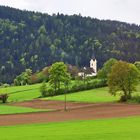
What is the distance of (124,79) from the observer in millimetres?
105188

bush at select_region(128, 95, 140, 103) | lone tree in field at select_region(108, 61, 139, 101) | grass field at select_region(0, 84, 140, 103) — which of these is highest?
lone tree in field at select_region(108, 61, 139, 101)

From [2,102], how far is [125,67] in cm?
3264

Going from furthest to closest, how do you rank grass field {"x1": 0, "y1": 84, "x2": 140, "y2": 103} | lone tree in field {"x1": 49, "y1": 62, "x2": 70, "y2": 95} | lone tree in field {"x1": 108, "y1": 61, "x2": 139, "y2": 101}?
lone tree in field {"x1": 49, "y1": 62, "x2": 70, "y2": 95} → grass field {"x1": 0, "y1": 84, "x2": 140, "y2": 103} → lone tree in field {"x1": 108, "y1": 61, "x2": 139, "y2": 101}

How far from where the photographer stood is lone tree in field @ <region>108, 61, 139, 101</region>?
346 feet

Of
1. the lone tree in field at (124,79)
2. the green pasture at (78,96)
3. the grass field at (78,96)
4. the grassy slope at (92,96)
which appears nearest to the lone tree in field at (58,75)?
the green pasture at (78,96)

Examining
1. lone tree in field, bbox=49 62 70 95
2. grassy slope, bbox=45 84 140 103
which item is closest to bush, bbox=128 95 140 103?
grassy slope, bbox=45 84 140 103

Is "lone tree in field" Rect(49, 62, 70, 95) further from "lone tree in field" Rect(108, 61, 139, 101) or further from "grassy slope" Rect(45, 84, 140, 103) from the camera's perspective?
"lone tree in field" Rect(108, 61, 139, 101)

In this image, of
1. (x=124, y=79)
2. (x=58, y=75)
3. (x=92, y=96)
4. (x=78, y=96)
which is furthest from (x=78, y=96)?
(x=124, y=79)

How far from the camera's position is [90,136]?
138 feet

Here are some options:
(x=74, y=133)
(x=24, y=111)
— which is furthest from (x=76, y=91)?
(x=74, y=133)

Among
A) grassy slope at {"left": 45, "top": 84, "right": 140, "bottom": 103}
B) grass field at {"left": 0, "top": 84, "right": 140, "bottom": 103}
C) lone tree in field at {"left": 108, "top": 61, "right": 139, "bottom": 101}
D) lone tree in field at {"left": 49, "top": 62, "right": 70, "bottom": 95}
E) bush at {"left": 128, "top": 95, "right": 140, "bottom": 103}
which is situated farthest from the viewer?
lone tree in field at {"left": 49, "top": 62, "right": 70, "bottom": 95}

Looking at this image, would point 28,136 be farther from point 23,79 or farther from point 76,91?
point 23,79

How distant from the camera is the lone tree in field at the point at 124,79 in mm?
105312

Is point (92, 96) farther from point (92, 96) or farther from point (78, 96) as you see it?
point (78, 96)
